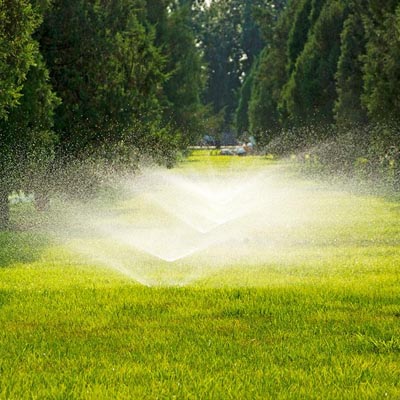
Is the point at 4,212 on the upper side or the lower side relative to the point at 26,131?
→ lower

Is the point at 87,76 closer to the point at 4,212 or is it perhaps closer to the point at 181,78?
the point at 4,212

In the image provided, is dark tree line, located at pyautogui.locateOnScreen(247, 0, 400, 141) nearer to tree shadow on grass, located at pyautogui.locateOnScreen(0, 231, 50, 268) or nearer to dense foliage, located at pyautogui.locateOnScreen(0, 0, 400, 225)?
dense foliage, located at pyautogui.locateOnScreen(0, 0, 400, 225)

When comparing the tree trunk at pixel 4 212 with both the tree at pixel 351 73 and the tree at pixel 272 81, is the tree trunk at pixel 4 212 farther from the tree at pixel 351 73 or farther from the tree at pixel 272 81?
the tree at pixel 272 81

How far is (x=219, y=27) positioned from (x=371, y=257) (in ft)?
332

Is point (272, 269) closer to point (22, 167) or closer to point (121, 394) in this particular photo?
point (121, 394)

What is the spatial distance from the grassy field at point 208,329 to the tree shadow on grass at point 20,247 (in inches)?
5.0

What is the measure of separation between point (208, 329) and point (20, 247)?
774 cm

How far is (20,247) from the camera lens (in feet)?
48.7

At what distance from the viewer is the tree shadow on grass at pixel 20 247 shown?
13.3m

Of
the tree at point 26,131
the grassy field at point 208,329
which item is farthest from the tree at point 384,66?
the grassy field at point 208,329

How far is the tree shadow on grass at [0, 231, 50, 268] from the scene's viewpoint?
13268mm

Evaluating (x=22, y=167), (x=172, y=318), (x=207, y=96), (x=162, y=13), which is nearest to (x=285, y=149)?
(x=162, y=13)

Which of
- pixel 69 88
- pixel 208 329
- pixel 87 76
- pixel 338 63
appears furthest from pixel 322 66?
pixel 208 329

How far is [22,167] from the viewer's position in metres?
17.9
